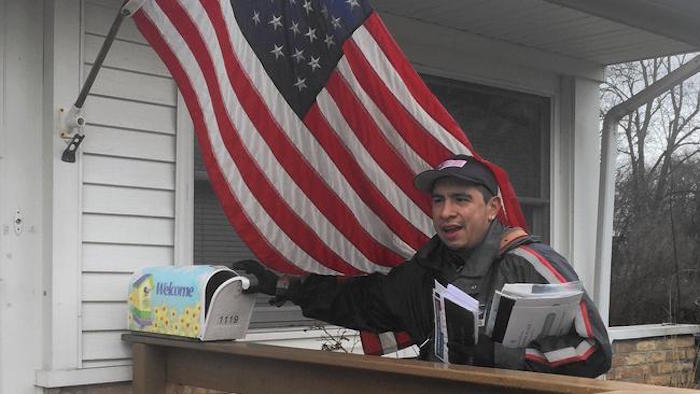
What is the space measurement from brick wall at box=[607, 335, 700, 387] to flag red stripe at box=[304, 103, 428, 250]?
3.50m

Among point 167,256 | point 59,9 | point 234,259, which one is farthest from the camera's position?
point 234,259

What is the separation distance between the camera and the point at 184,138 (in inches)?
179

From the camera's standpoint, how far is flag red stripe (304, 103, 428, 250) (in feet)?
11.8

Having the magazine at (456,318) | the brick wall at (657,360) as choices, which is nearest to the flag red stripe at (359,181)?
the magazine at (456,318)

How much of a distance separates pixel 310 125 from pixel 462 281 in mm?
979

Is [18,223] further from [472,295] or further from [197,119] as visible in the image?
[472,295]

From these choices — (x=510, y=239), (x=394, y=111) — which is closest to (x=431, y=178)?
(x=394, y=111)

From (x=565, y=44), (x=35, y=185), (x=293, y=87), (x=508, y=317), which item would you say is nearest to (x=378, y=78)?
(x=293, y=87)

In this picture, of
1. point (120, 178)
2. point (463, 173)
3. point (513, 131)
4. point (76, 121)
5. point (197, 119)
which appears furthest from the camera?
point (513, 131)

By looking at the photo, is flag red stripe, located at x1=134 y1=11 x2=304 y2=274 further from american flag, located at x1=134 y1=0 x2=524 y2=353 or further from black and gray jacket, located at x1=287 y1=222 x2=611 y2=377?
black and gray jacket, located at x1=287 y1=222 x2=611 y2=377

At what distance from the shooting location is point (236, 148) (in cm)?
362

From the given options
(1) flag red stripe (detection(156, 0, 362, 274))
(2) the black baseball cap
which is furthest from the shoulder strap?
(1) flag red stripe (detection(156, 0, 362, 274))

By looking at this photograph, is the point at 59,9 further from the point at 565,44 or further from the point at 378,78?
the point at 565,44

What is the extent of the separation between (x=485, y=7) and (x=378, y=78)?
2.35 meters
